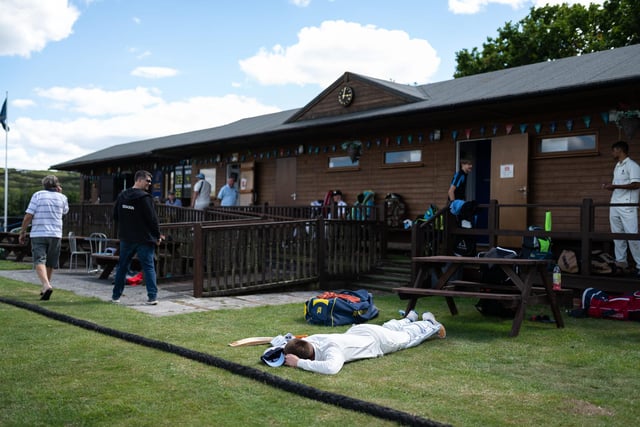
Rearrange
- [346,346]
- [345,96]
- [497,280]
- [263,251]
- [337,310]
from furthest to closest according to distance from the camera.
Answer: [345,96], [263,251], [497,280], [337,310], [346,346]

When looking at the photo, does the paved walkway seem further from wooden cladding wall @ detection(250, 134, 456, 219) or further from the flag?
the flag

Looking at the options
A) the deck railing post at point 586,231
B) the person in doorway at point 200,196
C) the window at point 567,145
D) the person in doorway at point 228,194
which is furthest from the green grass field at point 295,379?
the person in doorway at point 228,194

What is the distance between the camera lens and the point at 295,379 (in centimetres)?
439

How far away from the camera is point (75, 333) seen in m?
6.05

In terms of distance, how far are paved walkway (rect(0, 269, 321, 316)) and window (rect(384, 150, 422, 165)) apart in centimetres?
452

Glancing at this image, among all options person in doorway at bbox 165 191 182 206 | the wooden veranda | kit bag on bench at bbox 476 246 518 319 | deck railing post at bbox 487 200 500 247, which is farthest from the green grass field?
person in doorway at bbox 165 191 182 206

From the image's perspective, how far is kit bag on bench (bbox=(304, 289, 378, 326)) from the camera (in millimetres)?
6867

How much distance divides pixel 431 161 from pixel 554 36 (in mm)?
19930

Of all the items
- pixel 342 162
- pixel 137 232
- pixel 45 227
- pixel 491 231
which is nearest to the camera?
pixel 137 232

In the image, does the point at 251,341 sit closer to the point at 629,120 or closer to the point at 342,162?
the point at 629,120

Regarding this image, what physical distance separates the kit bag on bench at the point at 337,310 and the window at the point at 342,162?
7.95m

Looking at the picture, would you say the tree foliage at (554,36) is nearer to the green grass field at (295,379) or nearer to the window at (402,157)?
the window at (402,157)

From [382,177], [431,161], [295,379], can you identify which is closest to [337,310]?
[295,379]

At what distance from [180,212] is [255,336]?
348 inches
